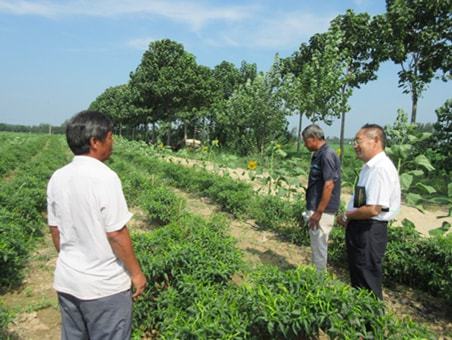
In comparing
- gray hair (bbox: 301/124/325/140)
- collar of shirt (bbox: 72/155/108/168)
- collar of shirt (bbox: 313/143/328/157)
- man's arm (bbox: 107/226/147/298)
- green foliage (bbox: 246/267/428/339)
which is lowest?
green foliage (bbox: 246/267/428/339)

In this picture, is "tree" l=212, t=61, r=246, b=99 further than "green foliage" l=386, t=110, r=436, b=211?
Yes

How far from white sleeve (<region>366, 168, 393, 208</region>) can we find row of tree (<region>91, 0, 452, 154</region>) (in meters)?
12.2

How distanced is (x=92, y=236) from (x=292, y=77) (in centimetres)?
1977

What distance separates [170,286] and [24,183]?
4602 mm

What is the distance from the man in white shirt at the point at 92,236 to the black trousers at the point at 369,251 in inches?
72.4

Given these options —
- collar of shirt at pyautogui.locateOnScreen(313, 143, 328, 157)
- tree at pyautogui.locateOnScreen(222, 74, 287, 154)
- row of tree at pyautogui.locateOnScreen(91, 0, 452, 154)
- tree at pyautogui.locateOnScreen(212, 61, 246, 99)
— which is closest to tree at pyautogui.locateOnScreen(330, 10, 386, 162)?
row of tree at pyautogui.locateOnScreen(91, 0, 452, 154)

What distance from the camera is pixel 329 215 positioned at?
147 inches

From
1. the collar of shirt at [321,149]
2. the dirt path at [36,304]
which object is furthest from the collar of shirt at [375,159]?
the dirt path at [36,304]

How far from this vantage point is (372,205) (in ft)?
9.35

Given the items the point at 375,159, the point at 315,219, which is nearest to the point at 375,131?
the point at 375,159

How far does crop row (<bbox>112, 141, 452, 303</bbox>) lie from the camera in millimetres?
3961

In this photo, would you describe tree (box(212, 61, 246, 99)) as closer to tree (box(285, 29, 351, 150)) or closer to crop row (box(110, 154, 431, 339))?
tree (box(285, 29, 351, 150))

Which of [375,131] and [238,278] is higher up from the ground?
[375,131]

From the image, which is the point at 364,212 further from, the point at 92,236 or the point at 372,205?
the point at 92,236
